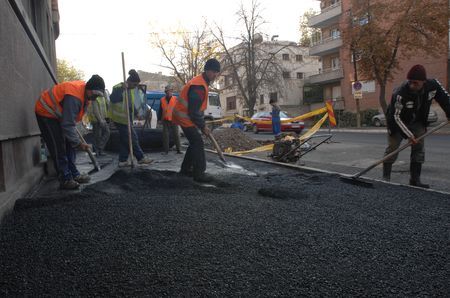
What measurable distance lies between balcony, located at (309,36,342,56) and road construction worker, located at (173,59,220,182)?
90.8ft

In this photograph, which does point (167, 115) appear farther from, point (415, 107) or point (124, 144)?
point (415, 107)

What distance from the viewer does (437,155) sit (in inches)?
316

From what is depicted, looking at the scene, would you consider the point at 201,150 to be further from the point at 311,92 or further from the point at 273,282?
the point at 311,92

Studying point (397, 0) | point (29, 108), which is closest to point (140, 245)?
point (29, 108)

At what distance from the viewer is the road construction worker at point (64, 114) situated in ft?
13.7

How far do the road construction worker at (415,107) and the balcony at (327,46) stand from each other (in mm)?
27274

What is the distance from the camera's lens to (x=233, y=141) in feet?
35.7

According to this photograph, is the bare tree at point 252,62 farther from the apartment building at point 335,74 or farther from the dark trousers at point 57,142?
the dark trousers at point 57,142

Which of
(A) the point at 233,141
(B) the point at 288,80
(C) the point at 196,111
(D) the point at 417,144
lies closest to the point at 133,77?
(C) the point at 196,111

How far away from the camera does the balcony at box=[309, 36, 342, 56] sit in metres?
30.4

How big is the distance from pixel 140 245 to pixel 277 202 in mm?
1582

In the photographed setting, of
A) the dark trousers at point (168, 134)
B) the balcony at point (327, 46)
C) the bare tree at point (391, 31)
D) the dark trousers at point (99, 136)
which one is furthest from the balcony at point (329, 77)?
the dark trousers at point (99, 136)

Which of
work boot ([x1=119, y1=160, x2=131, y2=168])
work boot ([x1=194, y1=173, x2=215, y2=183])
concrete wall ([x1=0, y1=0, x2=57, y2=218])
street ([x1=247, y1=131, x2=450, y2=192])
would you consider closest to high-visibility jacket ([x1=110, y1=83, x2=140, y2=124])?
work boot ([x1=119, y1=160, x2=131, y2=168])

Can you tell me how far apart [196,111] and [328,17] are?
98.7 ft
